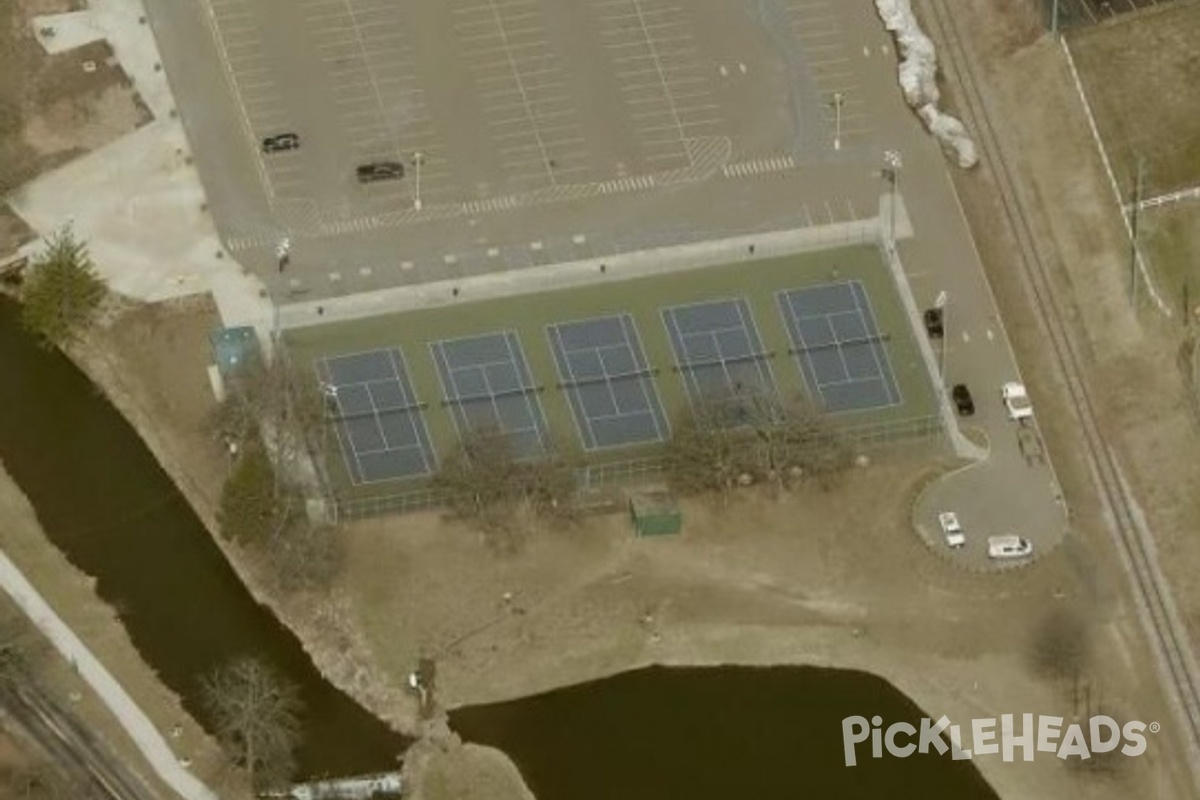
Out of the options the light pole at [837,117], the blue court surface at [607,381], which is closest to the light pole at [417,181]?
the blue court surface at [607,381]

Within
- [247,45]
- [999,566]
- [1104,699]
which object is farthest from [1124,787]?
[247,45]

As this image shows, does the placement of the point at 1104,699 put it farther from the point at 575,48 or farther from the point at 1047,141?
the point at 575,48

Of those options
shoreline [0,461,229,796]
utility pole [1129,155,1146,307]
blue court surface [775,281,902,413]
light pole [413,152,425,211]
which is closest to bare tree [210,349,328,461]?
shoreline [0,461,229,796]

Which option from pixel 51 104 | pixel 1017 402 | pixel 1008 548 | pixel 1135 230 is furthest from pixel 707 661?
pixel 51 104

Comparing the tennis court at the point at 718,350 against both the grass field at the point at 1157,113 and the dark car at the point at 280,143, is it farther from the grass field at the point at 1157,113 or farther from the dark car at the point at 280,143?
the dark car at the point at 280,143

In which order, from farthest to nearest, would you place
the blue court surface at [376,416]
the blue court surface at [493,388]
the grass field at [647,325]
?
the grass field at [647,325] < the blue court surface at [493,388] < the blue court surface at [376,416]

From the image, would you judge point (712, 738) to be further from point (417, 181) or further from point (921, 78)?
point (921, 78)
